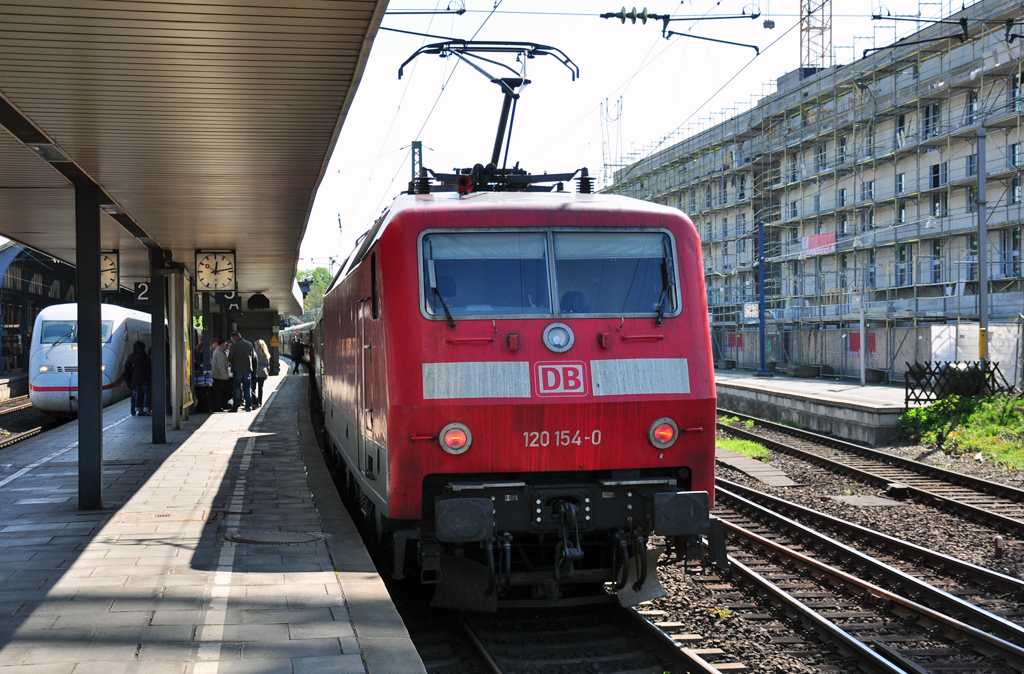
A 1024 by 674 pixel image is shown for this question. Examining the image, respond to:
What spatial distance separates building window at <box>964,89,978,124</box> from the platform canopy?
29499 millimetres

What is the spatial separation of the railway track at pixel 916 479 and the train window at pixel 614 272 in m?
6.15

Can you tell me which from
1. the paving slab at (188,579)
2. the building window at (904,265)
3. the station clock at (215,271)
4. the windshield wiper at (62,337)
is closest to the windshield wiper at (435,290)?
the paving slab at (188,579)

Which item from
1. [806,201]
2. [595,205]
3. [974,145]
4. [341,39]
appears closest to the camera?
[341,39]

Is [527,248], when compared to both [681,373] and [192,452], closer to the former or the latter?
[681,373]

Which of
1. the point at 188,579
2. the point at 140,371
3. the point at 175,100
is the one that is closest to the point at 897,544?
the point at 188,579

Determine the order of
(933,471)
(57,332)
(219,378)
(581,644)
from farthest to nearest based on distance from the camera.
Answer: (57,332)
(219,378)
(933,471)
(581,644)

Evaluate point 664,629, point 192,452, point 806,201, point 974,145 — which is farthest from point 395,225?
point 806,201

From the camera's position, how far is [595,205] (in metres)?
6.91

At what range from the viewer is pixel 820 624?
22.3 feet

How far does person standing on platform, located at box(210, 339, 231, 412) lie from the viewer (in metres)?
21.7

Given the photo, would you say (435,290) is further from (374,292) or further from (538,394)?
(538,394)

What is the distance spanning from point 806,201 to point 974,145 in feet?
35.7

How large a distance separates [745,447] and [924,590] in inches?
426

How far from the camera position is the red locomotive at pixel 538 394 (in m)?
6.27
